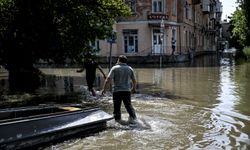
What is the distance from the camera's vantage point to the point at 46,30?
18203 millimetres

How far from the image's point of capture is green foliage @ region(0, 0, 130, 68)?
18109 mm

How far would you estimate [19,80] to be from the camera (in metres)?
19.0

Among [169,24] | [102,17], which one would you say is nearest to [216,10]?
[169,24]

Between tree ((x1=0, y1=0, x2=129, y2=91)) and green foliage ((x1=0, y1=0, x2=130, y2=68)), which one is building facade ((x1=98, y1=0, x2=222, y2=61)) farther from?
green foliage ((x1=0, y1=0, x2=130, y2=68))

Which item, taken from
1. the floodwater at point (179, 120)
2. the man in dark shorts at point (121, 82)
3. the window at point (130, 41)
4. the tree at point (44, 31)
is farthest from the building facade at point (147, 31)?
Answer: the man in dark shorts at point (121, 82)

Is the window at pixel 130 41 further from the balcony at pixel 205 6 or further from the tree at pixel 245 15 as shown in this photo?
the balcony at pixel 205 6

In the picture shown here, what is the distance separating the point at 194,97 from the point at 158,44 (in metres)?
29.9

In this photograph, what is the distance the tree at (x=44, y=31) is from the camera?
59.4 ft

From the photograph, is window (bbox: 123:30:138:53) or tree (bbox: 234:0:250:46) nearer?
tree (bbox: 234:0:250:46)

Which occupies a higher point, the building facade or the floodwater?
the building facade

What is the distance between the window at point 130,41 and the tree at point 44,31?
27.8 meters

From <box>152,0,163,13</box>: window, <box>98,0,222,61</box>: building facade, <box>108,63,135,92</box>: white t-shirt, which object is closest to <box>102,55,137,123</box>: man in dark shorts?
<box>108,63,135,92</box>: white t-shirt

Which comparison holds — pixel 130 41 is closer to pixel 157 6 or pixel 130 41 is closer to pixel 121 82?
pixel 157 6

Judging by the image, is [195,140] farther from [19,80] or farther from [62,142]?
[19,80]
